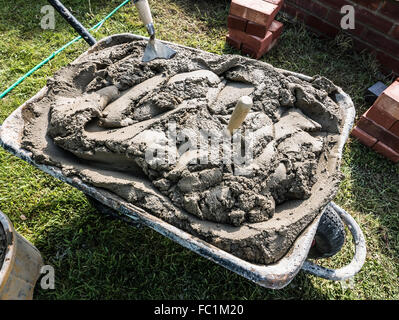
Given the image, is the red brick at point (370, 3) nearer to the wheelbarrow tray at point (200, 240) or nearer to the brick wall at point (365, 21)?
the brick wall at point (365, 21)

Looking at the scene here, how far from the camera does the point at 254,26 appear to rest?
9.73 feet

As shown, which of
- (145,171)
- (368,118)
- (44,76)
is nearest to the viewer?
(145,171)

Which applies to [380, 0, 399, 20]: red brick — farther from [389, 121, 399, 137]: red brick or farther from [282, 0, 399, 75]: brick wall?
[389, 121, 399, 137]: red brick

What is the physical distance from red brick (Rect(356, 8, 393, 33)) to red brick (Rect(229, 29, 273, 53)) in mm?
886

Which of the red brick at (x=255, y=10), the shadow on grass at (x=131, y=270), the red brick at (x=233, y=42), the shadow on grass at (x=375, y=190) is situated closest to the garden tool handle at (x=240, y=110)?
the shadow on grass at (x=131, y=270)

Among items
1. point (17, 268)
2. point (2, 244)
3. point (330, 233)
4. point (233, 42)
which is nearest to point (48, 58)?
point (233, 42)

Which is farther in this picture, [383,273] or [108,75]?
[383,273]

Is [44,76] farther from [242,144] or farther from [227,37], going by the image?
[242,144]

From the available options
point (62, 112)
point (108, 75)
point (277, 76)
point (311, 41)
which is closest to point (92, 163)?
point (62, 112)

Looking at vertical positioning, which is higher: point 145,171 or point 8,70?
point 145,171

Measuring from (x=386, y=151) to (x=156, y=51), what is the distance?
7.02ft

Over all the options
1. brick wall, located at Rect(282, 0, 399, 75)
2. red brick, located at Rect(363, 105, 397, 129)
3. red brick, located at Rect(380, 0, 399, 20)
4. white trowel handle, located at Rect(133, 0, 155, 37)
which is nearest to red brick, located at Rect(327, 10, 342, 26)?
brick wall, located at Rect(282, 0, 399, 75)

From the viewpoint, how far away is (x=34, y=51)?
308 centimetres

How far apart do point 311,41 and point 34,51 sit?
9.89 ft
